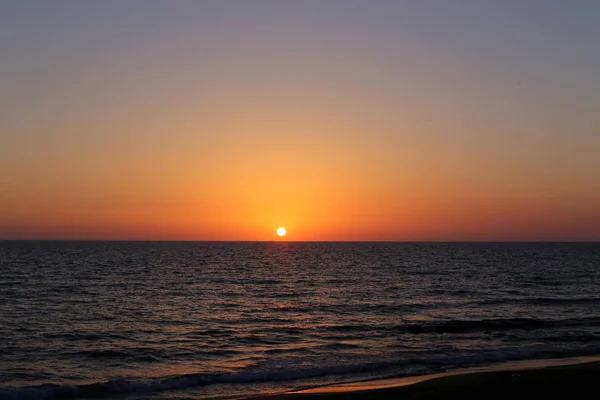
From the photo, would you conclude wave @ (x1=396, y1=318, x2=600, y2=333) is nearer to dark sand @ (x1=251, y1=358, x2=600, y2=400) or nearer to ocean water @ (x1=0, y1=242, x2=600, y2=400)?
ocean water @ (x1=0, y1=242, x2=600, y2=400)

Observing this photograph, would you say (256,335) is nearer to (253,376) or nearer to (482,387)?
(253,376)

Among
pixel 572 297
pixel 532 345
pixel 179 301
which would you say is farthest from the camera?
pixel 572 297

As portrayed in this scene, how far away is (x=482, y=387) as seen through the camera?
20297mm

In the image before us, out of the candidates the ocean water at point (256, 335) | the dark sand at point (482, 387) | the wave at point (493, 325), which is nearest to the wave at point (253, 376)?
the ocean water at point (256, 335)

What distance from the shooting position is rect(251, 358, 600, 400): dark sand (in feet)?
63.7

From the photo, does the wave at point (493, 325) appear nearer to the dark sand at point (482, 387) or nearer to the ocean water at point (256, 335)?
the ocean water at point (256, 335)

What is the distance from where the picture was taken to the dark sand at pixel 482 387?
63.7 feet

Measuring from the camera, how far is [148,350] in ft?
95.4

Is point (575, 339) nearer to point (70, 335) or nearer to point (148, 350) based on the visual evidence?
point (148, 350)

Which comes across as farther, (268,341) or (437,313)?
(437,313)

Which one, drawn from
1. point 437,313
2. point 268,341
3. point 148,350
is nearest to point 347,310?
point 437,313

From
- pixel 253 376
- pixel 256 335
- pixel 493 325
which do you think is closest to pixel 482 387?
pixel 253 376

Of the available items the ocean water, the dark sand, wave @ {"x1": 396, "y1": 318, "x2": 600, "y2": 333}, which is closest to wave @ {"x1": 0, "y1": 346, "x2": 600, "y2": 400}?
the ocean water

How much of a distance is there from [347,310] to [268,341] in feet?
44.0
